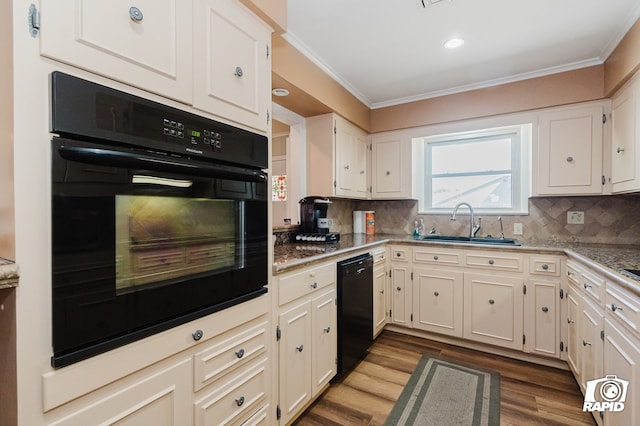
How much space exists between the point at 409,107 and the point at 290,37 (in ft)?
5.34

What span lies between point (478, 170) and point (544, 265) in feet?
4.01

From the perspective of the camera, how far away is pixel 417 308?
292cm

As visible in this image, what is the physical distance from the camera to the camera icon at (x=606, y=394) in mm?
1366

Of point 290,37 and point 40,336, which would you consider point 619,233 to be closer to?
point 290,37

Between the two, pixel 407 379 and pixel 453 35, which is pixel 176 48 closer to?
pixel 453 35

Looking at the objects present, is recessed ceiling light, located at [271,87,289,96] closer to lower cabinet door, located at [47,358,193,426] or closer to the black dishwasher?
the black dishwasher

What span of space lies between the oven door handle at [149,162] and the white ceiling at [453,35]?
3.97 ft

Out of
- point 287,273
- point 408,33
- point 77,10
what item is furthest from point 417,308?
point 77,10

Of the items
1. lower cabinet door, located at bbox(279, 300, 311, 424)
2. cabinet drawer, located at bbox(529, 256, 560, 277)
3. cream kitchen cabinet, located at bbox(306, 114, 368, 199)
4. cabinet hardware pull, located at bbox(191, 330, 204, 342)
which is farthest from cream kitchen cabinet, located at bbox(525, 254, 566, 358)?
cabinet hardware pull, located at bbox(191, 330, 204, 342)

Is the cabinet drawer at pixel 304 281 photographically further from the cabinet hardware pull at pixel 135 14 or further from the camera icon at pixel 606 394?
the camera icon at pixel 606 394

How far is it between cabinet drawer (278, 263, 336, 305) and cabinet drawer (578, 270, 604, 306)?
1.46 metres

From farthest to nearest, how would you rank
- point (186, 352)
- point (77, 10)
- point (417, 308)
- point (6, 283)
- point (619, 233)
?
point (417, 308) < point (619, 233) < point (186, 352) < point (77, 10) < point (6, 283)

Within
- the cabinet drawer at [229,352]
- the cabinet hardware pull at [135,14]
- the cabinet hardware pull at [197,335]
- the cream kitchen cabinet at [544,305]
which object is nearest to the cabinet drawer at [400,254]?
the cream kitchen cabinet at [544,305]

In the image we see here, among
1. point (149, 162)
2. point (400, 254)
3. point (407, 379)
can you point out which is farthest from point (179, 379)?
point (400, 254)
